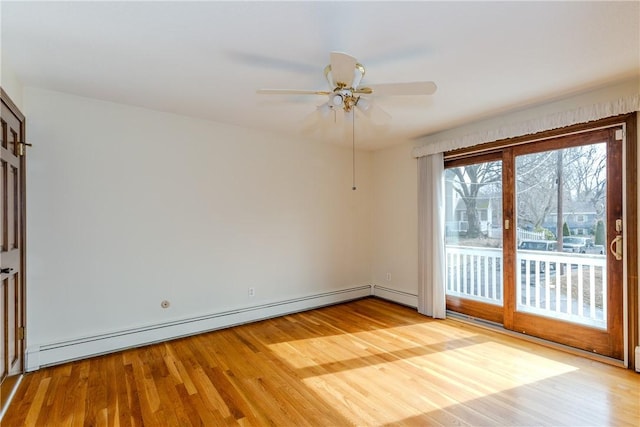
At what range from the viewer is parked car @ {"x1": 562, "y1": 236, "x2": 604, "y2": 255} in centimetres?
277

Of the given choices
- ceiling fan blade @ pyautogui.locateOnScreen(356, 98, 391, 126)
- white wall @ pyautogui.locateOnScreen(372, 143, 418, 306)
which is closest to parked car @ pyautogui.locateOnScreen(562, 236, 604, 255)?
white wall @ pyautogui.locateOnScreen(372, 143, 418, 306)

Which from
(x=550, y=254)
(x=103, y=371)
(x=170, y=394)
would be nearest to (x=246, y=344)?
(x=170, y=394)

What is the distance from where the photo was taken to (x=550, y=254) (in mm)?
3102

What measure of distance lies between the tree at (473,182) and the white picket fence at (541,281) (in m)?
0.34

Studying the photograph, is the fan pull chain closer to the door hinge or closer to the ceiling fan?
the ceiling fan

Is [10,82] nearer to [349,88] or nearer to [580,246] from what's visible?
[349,88]

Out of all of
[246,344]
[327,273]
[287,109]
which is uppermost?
[287,109]

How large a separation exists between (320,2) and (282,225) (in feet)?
9.20

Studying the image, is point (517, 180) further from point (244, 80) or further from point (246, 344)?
point (246, 344)

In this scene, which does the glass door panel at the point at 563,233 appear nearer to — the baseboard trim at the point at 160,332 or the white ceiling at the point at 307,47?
the white ceiling at the point at 307,47

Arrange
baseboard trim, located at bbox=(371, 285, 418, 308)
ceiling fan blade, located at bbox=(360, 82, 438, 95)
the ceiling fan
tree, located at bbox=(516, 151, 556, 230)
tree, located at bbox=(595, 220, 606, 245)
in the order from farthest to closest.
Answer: baseboard trim, located at bbox=(371, 285, 418, 308) → tree, located at bbox=(516, 151, 556, 230) → tree, located at bbox=(595, 220, 606, 245) → ceiling fan blade, located at bbox=(360, 82, 438, 95) → the ceiling fan

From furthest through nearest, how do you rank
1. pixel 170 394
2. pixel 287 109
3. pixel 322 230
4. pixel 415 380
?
1. pixel 322 230
2. pixel 287 109
3. pixel 415 380
4. pixel 170 394

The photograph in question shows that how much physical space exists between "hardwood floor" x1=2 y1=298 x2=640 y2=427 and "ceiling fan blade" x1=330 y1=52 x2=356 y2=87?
7.09 ft

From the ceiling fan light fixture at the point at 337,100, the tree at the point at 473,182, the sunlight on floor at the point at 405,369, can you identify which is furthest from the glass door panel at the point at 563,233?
the ceiling fan light fixture at the point at 337,100
